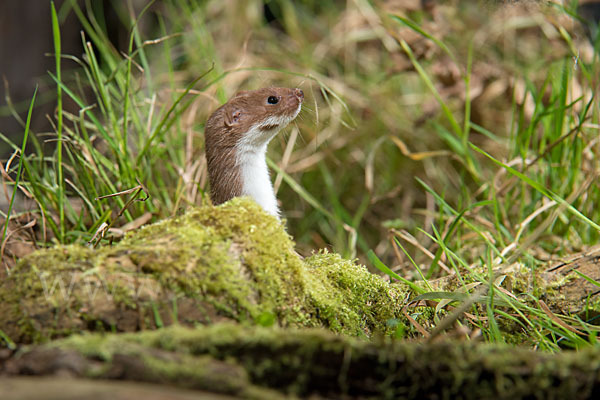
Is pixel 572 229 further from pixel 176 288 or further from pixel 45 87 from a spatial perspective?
pixel 45 87

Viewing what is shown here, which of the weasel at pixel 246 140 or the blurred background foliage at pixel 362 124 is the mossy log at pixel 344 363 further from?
the weasel at pixel 246 140

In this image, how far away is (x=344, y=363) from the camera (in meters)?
1.29

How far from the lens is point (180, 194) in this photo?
10.1ft

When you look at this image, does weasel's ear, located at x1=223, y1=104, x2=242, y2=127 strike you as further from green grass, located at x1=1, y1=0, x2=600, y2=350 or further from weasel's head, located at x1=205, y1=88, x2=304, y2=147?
green grass, located at x1=1, y1=0, x2=600, y2=350

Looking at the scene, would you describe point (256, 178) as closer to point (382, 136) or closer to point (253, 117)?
point (253, 117)

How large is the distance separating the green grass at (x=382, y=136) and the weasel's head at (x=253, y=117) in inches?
6.7

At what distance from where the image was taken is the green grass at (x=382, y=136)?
2867 mm

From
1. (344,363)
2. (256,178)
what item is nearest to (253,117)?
(256,178)

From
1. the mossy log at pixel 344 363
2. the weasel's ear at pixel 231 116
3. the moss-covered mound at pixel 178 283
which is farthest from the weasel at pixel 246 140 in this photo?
the mossy log at pixel 344 363

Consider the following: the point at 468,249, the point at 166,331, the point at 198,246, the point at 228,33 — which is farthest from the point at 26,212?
the point at 228,33

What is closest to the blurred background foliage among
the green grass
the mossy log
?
the green grass

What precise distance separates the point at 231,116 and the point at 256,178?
349mm

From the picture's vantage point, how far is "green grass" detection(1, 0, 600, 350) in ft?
9.41

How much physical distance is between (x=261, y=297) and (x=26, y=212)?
1765 millimetres
